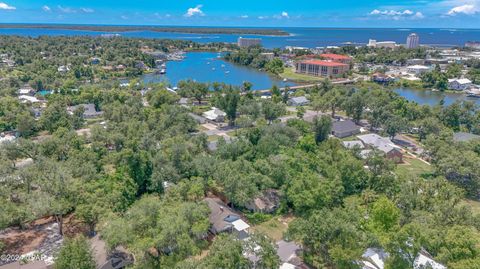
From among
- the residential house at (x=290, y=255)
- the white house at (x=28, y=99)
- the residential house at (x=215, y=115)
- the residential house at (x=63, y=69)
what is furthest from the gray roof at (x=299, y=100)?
the residential house at (x=63, y=69)

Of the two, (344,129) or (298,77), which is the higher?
(298,77)

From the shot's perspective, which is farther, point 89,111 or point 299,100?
point 299,100

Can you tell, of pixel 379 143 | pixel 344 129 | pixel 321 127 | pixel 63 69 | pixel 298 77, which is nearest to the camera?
pixel 379 143

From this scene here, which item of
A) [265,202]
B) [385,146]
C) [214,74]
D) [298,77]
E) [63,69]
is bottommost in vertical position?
[265,202]

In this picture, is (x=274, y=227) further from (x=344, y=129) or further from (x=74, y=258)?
(x=344, y=129)

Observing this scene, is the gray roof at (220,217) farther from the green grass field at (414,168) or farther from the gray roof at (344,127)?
the gray roof at (344,127)

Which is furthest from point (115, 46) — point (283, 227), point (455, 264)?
point (455, 264)

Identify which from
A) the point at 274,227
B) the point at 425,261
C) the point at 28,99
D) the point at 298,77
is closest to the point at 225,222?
the point at 274,227

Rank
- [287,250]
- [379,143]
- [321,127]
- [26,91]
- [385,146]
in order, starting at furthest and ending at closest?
[26,91] → [321,127] → [379,143] → [385,146] → [287,250]
